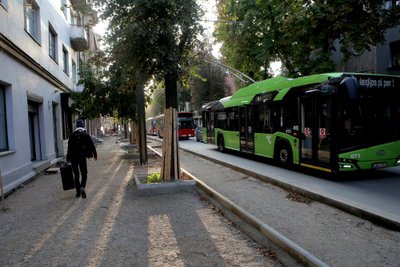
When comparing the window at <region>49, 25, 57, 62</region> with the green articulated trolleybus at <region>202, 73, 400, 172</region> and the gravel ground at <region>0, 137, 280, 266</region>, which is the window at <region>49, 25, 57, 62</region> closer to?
the gravel ground at <region>0, 137, 280, 266</region>

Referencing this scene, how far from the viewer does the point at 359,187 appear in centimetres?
859

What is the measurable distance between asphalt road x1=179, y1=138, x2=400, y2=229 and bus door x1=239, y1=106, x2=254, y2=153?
2897mm

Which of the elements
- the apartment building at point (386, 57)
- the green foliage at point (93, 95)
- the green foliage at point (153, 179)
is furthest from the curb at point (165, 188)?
the apartment building at point (386, 57)

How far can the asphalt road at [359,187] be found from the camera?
6316 mm

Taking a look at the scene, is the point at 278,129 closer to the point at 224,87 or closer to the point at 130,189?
the point at 130,189

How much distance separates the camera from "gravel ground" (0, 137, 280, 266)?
439 centimetres

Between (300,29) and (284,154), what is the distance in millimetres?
8222

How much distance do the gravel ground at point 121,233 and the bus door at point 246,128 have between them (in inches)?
283

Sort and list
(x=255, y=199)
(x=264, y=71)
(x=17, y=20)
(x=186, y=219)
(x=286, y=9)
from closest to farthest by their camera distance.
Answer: (x=186, y=219)
(x=255, y=199)
(x=17, y=20)
(x=286, y=9)
(x=264, y=71)

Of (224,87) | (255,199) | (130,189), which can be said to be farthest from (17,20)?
(224,87)

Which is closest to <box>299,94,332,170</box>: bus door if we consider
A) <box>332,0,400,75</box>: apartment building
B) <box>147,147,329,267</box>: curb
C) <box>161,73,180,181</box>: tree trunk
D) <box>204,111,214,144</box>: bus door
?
<box>161,73,180,181</box>: tree trunk

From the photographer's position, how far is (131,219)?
6176 mm

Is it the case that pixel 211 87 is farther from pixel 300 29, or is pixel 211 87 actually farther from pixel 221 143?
pixel 300 29

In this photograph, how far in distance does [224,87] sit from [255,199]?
4059cm
